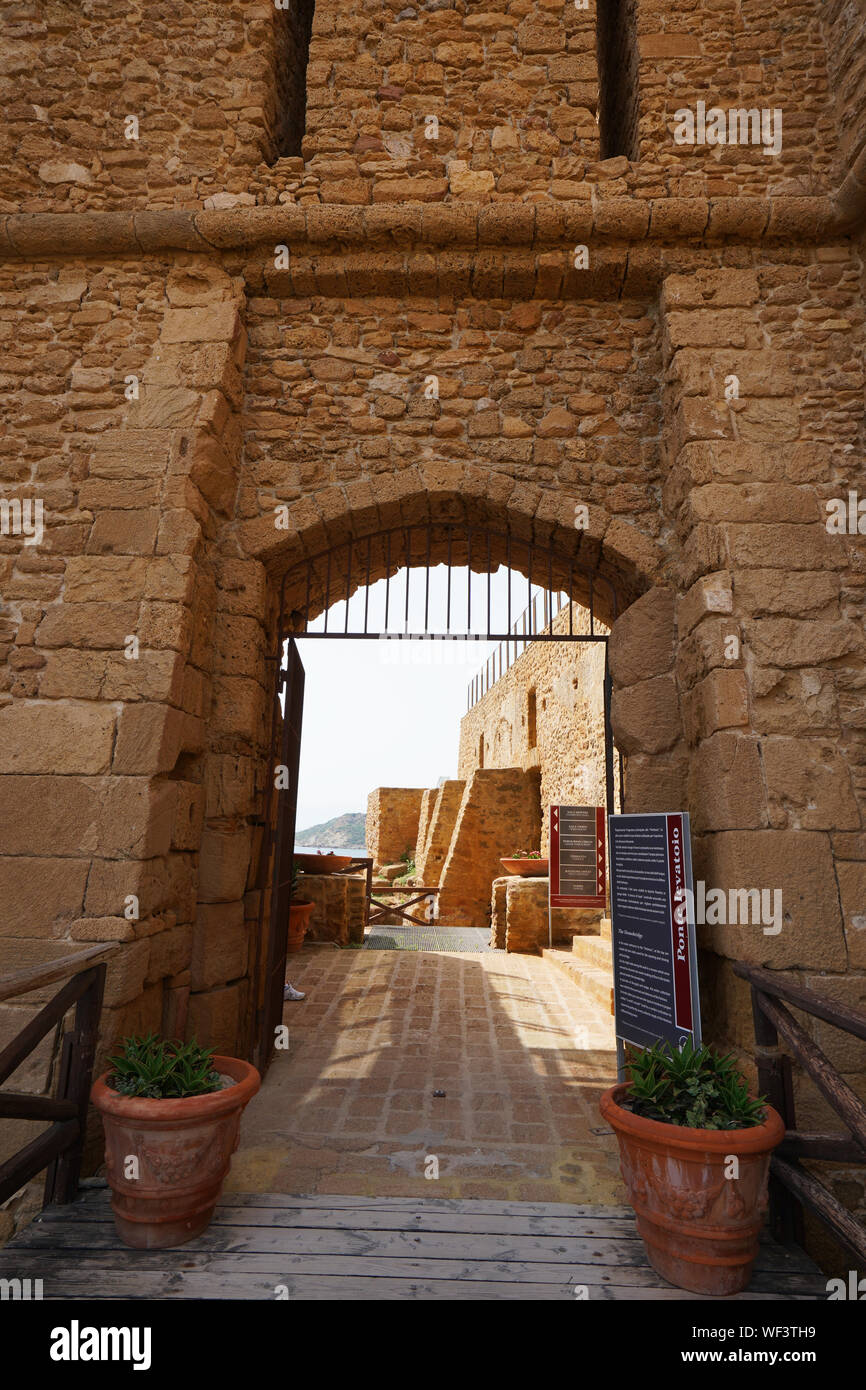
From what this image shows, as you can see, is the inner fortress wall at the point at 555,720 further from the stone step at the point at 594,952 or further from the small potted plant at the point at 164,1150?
the small potted plant at the point at 164,1150

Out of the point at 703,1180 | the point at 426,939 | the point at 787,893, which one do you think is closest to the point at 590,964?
the point at 426,939

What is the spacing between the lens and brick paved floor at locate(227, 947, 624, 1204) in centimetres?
282

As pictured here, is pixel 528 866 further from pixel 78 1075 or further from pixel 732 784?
pixel 78 1075

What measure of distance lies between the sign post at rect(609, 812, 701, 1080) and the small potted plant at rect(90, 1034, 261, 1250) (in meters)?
1.70

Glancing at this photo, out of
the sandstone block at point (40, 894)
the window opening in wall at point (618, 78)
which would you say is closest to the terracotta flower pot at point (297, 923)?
the sandstone block at point (40, 894)

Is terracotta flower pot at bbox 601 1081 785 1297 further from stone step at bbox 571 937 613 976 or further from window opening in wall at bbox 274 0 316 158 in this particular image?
window opening in wall at bbox 274 0 316 158

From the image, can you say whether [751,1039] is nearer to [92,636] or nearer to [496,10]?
[92,636]

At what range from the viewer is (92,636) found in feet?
10.8

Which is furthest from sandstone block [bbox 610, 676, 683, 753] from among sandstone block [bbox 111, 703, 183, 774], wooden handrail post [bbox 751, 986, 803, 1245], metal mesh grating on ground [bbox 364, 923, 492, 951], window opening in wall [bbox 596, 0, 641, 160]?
metal mesh grating on ground [bbox 364, 923, 492, 951]

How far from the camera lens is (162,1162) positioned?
2203 millimetres

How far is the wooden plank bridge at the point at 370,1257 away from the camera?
6.68 feet

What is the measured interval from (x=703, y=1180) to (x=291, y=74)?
649 centimetres

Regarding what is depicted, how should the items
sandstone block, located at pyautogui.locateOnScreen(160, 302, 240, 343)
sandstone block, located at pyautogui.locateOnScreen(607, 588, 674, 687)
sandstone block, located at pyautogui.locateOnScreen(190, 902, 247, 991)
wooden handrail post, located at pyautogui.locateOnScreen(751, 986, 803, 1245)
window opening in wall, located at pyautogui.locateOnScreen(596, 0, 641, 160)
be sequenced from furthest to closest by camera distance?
1. window opening in wall, located at pyautogui.locateOnScreen(596, 0, 641, 160)
2. sandstone block, located at pyautogui.locateOnScreen(160, 302, 240, 343)
3. sandstone block, located at pyautogui.locateOnScreen(607, 588, 674, 687)
4. sandstone block, located at pyautogui.locateOnScreen(190, 902, 247, 991)
5. wooden handrail post, located at pyautogui.locateOnScreen(751, 986, 803, 1245)

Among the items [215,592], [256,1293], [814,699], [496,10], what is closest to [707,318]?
[814,699]
